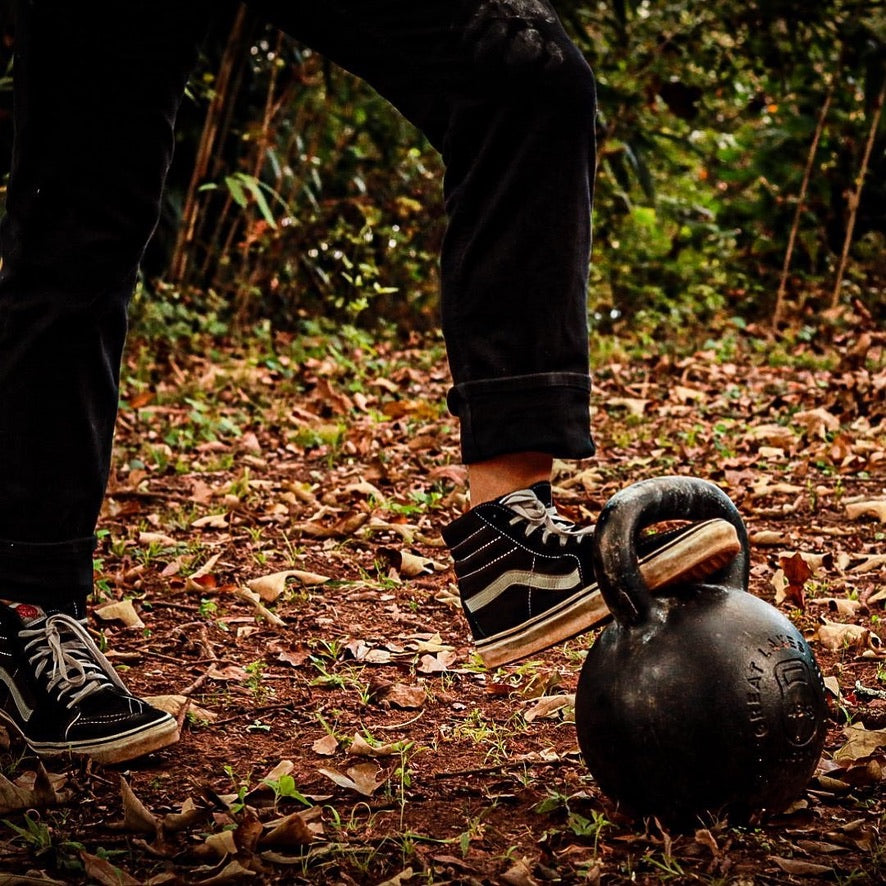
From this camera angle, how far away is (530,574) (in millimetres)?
2105

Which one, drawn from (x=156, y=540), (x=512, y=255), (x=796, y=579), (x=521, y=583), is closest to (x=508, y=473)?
(x=521, y=583)

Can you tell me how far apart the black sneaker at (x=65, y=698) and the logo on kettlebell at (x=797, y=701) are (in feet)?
4.07

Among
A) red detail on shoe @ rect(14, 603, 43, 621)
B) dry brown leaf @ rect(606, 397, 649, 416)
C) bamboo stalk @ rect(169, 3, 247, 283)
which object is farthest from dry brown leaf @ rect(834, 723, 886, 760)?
bamboo stalk @ rect(169, 3, 247, 283)

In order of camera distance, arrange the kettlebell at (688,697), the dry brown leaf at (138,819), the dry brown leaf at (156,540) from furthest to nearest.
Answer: the dry brown leaf at (156,540)
the dry brown leaf at (138,819)
the kettlebell at (688,697)

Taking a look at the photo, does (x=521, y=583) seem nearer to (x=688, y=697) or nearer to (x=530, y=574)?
(x=530, y=574)

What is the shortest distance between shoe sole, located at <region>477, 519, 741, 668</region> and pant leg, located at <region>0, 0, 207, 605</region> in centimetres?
95

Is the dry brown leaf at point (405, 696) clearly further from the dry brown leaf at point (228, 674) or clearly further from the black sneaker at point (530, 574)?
the black sneaker at point (530, 574)

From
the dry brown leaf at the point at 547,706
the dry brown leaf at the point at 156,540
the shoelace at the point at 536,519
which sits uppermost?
the shoelace at the point at 536,519

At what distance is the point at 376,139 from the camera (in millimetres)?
9258

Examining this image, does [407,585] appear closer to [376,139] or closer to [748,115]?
[376,139]

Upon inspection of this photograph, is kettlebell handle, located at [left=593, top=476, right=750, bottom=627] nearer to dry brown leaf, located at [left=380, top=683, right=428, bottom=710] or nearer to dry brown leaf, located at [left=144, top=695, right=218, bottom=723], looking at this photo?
dry brown leaf, located at [left=380, top=683, right=428, bottom=710]

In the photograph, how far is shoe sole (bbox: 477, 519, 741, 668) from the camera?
1964 millimetres

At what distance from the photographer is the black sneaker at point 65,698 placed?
2.36 meters

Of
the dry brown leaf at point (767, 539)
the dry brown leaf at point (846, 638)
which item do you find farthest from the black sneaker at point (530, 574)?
the dry brown leaf at point (767, 539)
